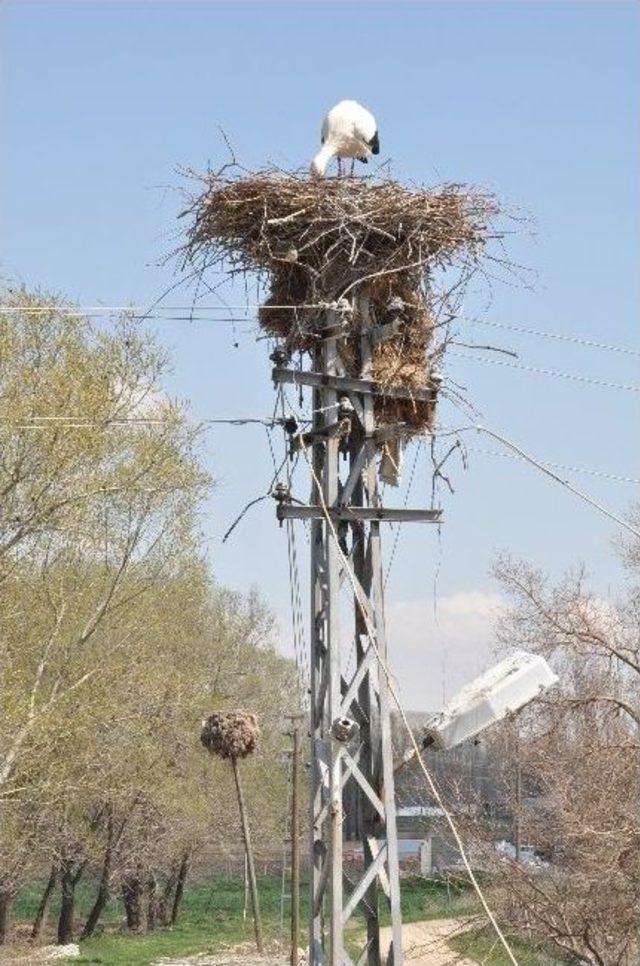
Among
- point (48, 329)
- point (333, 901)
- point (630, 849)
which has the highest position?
point (48, 329)

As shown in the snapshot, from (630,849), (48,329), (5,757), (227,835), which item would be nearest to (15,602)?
(5,757)

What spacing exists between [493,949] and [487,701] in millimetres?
10115

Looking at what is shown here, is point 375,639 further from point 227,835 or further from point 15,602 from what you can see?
point 227,835

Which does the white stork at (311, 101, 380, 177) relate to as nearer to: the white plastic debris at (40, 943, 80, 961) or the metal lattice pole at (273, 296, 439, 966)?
the metal lattice pole at (273, 296, 439, 966)

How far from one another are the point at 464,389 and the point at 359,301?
716 millimetres

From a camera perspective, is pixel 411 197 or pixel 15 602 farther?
pixel 15 602

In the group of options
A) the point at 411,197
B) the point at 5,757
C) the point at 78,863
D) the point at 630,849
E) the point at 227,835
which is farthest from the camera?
the point at 227,835

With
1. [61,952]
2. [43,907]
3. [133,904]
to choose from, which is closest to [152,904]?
[133,904]

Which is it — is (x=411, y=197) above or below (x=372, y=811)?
above

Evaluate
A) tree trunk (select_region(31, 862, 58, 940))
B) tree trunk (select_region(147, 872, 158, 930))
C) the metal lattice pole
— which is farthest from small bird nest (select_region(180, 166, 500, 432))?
tree trunk (select_region(147, 872, 158, 930))

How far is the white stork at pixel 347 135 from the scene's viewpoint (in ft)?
28.3

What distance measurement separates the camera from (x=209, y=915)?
3447 cm

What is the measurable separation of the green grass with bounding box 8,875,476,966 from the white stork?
11433 mm

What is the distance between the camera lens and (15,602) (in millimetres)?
18844
